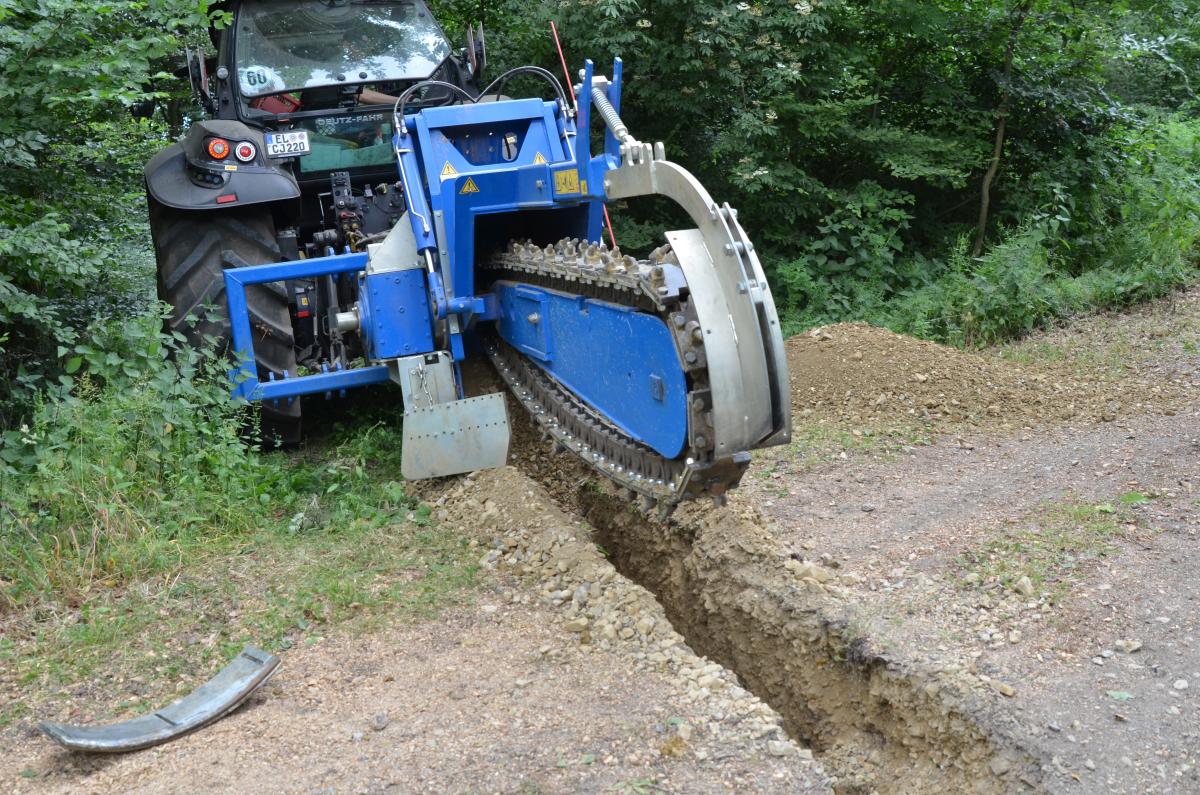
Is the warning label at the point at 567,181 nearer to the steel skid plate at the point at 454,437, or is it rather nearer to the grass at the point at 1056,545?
the steel skid plate at the point at 454,437

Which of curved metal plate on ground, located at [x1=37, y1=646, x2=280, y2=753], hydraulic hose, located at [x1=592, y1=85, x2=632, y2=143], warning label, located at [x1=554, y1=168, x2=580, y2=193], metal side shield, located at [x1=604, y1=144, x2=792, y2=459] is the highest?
hydraulic hose, located at [x1=592, y1=85, x2=632, y2=143]

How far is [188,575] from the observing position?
408cm

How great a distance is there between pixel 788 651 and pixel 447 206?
2.38 m

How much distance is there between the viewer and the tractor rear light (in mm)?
5293

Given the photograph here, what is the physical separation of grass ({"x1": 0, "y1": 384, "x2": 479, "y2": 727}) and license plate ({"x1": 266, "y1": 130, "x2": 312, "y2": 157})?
1.71 meters

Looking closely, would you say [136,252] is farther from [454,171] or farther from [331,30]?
[454,171]

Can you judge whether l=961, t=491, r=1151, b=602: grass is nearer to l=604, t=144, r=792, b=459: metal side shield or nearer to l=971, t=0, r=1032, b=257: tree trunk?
Result: l=604, t=144, r=792, b=459: metal side shield

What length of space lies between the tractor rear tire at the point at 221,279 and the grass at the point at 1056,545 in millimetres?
3266

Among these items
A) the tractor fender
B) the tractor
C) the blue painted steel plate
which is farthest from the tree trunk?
the tractor fender

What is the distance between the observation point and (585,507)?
4953 mm

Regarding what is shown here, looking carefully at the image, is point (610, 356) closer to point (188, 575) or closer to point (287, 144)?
point (188, 575)

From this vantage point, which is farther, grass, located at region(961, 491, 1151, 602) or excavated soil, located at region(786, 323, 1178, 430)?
excavated soil, located at region(786, 323, 1178, 430)

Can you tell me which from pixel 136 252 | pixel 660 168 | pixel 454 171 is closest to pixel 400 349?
pixel 454 171

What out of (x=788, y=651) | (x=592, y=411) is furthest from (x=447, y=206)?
(x=788, y=651)
